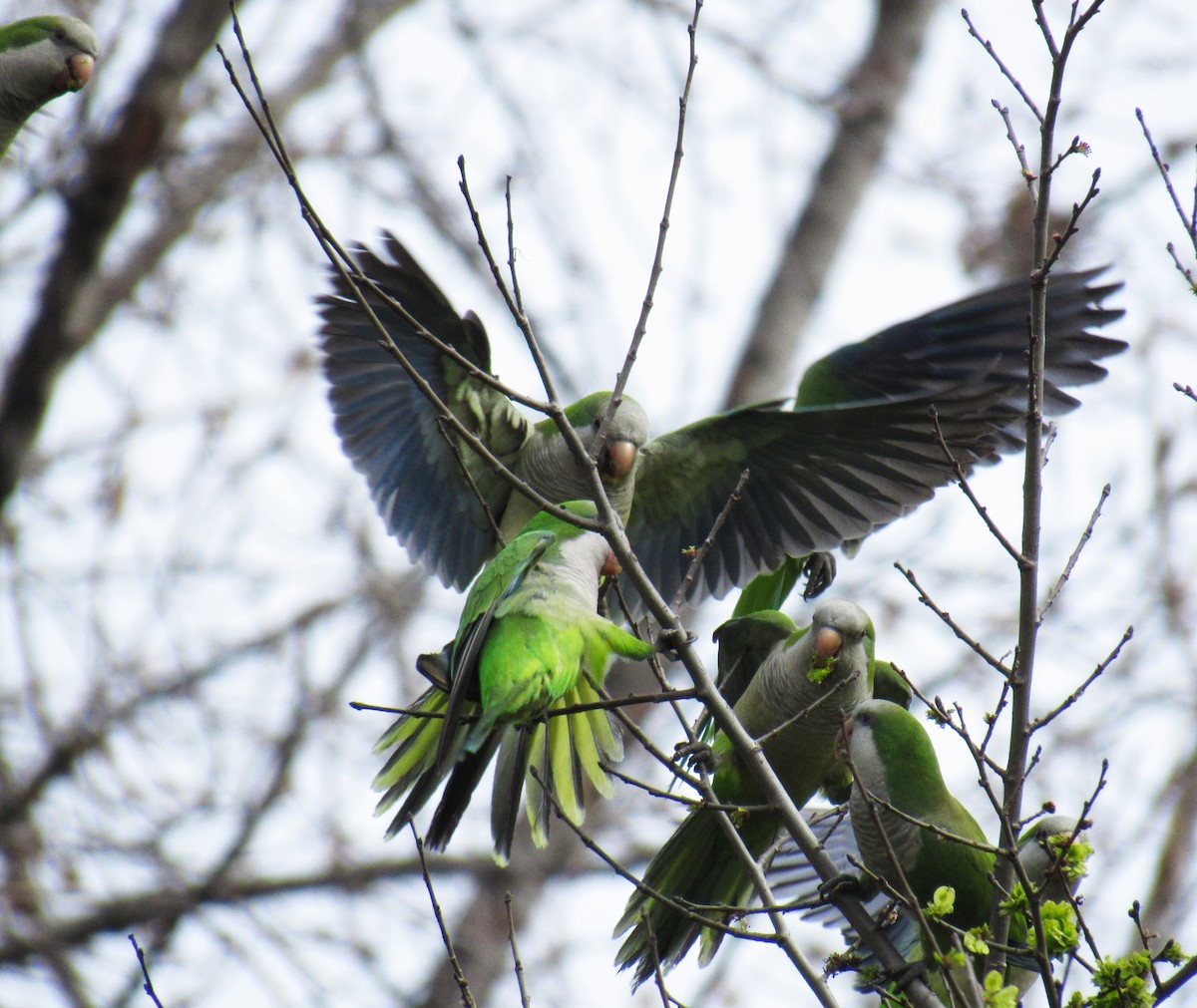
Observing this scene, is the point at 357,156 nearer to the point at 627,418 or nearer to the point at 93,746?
the point at 93,746

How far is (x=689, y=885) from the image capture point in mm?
4203

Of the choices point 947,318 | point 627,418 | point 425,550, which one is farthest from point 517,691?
point 947,318

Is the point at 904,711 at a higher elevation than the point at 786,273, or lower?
lower

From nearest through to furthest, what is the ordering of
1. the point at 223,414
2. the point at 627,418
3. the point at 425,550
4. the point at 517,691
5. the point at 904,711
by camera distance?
the point at 517,691 → the point at 904,711 → the point at 627,418 → the point at 425,550 → the point at 223,414

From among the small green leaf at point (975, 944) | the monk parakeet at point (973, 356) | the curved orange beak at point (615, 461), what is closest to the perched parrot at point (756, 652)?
the monk parakeet at point (973, 356)

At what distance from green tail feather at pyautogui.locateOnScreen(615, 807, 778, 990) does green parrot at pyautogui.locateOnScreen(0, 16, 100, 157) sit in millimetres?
3442

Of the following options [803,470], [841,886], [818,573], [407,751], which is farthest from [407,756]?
[818,573]

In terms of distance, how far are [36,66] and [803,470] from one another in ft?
10.4

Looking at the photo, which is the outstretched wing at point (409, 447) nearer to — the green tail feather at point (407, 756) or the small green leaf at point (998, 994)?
the green tail feather at point (407, 756)

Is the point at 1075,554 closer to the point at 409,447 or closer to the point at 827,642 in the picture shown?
the point at 827,642

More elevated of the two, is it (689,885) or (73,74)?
(73,74)

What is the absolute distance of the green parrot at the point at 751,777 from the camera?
3971 millimetres

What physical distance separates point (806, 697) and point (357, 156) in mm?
8065

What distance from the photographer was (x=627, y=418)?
197 inches
